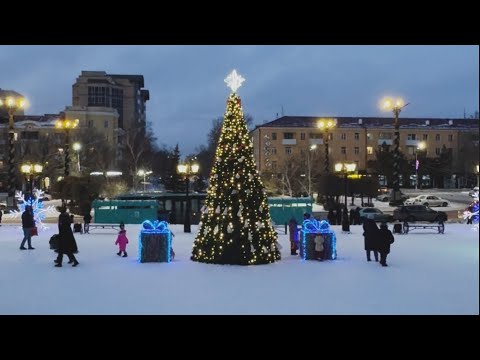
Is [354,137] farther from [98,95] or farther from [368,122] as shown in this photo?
[98,95]

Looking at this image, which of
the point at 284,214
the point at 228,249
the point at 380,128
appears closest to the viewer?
the point at 228,249

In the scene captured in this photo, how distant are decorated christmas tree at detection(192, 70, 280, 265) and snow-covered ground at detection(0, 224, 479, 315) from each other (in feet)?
Result: 1.68

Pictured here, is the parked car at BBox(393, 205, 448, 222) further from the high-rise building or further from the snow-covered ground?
the high-rise building

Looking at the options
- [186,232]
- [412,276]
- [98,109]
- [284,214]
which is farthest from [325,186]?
[98,109]

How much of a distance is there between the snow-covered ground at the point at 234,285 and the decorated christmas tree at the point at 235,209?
0.51 m

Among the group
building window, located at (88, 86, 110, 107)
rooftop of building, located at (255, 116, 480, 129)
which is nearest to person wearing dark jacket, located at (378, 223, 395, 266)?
rooftop of building, located at (255, 116, 480, 129)

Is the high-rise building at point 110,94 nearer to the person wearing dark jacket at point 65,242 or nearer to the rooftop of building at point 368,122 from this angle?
the rooftop of building at point 368,122

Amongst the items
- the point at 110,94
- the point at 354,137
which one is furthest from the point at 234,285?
the point at 110,94

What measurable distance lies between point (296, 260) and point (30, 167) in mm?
16409

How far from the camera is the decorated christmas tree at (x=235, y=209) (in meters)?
13.9

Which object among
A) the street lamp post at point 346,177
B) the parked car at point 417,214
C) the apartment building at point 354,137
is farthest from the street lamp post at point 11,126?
the apartment building at point 354,137

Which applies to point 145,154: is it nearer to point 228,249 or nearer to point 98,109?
point 98,109

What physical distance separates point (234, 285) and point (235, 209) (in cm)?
319

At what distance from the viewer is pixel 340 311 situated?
29.2ft
